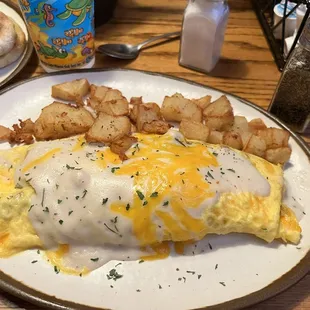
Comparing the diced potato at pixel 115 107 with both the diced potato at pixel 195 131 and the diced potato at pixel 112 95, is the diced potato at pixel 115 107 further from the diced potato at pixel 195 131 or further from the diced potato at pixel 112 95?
the diced potato at pixel 195 131

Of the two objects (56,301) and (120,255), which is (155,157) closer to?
(120,255)

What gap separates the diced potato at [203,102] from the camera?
5.03ft

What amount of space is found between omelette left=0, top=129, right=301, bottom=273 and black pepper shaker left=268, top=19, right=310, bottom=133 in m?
0.44

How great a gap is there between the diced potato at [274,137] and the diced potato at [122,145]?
45cm

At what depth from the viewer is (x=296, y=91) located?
1485mm

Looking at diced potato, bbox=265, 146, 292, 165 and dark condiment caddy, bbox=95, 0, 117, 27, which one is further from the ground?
dark condiment caddy, bbox=95, 0, 117, 27

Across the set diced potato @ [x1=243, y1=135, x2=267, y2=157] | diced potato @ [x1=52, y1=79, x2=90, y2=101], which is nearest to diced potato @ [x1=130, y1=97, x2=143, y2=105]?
diced potato @ [x1=52, y1=79, x2=90, y2=101]

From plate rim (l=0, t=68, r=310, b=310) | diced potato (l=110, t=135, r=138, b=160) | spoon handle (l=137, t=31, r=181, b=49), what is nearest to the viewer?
plate rim (l=0, t=68, r=310, b=310)

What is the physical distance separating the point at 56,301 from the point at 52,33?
97 centimetres

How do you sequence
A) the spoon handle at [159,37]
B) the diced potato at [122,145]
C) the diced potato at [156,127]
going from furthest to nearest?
the spoon handle at [159,37] < the diced potato at [156,127] < the diced potato at [122,145]

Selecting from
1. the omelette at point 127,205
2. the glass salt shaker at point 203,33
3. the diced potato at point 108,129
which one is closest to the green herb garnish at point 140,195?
the omelette at point 127,205

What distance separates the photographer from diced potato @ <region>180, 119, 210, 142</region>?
1368mm

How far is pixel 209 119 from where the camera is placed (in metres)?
1.46

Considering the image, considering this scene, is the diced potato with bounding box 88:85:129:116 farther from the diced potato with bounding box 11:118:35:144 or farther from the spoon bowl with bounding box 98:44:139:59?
the spoon bowl with bounding box 98:44:139:59
